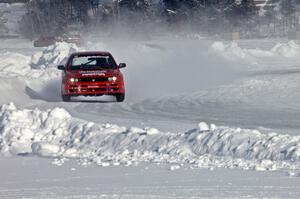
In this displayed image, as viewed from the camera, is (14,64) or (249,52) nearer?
(14,64)

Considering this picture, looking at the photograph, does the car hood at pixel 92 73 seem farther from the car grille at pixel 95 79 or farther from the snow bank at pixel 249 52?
the snow bank at pixel 249 52

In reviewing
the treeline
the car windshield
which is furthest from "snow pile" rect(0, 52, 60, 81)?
the treeline

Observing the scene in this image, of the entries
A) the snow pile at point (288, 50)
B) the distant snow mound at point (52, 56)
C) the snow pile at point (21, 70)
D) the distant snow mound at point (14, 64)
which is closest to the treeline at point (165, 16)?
the snow pile at point (288, 50)

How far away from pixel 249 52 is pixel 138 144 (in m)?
33.0

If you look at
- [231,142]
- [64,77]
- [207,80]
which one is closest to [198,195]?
[231,142]

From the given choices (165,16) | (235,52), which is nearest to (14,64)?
(235,52)

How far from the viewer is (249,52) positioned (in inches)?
1764

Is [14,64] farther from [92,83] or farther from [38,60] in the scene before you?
[92,83]

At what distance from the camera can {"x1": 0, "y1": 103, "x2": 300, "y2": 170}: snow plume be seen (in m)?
11.1

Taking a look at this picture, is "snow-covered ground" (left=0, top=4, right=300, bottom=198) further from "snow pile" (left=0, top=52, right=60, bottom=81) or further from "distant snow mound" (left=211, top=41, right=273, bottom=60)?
"distant snow mound" (left=211, top=41, right=273, bottom=60)

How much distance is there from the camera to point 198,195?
30.0 feet

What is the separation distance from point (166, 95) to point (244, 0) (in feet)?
213

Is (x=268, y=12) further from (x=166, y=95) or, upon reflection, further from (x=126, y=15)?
(x=166, y=95)

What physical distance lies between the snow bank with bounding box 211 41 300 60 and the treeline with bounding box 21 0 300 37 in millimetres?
36503
